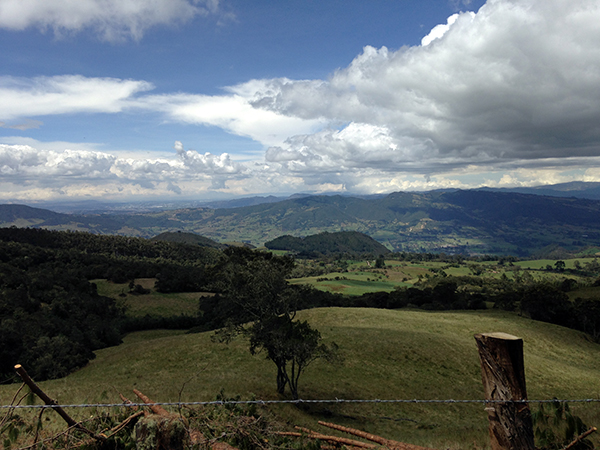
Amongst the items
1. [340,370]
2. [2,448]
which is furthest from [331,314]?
[2,448]

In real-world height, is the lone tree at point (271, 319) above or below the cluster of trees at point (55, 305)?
above

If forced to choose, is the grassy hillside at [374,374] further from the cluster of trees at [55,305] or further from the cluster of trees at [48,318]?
the cluster of trees at [55,305]

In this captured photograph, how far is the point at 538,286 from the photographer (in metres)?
62.8

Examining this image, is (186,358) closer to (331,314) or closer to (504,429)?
(331,314)

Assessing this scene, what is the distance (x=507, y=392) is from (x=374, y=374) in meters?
27.8

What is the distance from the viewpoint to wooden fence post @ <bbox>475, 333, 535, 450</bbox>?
4367mm

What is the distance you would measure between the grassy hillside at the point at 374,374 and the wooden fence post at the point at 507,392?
6.39 m

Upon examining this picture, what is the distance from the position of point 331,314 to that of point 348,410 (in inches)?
1159

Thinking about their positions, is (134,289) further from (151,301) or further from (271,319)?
(271,319)

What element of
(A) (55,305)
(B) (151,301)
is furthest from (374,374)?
(B) (151,301)

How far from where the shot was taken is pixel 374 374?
29031 mm

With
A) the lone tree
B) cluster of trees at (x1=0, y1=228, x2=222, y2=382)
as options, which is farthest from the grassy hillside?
cluster of trees at (x1=0, y1=228, x2=222, y2=382)

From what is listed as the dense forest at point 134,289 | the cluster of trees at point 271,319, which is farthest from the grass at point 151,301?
the cluster of trees at point 271,319

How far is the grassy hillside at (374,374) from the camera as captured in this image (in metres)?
18.1
